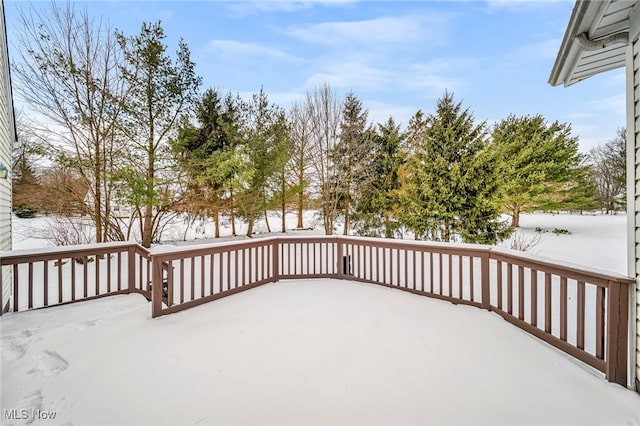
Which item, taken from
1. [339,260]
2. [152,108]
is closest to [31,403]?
[339,260]

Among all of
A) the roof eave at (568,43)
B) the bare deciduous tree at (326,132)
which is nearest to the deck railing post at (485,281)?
the roof eave at (568,43)

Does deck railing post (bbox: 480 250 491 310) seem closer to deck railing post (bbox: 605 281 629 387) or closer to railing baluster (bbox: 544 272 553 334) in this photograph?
railing baluster (bbox: 544 272 553 334)

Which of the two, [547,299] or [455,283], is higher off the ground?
[547,299]

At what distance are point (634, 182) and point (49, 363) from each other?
15.1 feet

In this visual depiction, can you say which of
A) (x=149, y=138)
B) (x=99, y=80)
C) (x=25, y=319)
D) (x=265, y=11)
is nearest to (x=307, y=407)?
(x=25, y=319)

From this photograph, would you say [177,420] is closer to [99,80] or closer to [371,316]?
[371,316]

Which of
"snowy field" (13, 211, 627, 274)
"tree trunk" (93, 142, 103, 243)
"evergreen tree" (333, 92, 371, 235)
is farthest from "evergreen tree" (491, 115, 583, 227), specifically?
"tree trunk" (93, 142, 103, 243)

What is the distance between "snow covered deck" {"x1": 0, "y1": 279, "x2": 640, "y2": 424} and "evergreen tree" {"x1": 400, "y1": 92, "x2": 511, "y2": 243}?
20.6ft

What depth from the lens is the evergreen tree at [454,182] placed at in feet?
27.3

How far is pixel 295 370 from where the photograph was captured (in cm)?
200

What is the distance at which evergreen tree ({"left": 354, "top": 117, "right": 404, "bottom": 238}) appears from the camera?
1166 centimetres

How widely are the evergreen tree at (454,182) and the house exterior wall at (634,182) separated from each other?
6.92 meters

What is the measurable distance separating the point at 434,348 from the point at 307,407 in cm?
127

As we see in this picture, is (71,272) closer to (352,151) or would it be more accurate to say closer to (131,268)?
(131,268)
